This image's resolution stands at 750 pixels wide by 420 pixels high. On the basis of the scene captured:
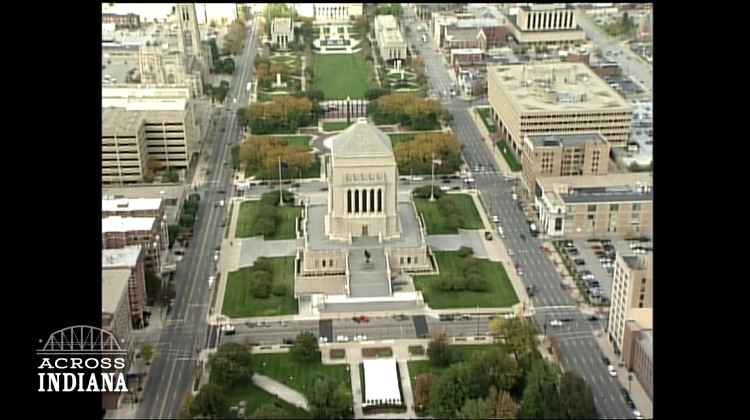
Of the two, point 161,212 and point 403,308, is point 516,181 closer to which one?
point 403,308

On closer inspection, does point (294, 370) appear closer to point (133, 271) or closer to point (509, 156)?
point (133, 271)

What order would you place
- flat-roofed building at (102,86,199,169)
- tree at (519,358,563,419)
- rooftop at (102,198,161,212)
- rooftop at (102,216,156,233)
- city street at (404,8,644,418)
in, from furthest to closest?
flat-roofed building at (102,86,199,169) < rooftop at (102,198,161,212) < rooftop at (102,216,156,233) < city street at (404,8,644,418) < tree at (519,358,563,419)

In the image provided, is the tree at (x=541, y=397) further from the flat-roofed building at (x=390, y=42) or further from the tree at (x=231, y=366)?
the flat-roofed building at (x=390, y=42)

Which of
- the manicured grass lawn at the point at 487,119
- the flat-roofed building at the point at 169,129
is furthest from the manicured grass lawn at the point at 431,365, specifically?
the manicured grass lawn at the point at 487,119

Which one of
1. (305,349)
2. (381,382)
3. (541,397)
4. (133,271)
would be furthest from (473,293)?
(133,271)

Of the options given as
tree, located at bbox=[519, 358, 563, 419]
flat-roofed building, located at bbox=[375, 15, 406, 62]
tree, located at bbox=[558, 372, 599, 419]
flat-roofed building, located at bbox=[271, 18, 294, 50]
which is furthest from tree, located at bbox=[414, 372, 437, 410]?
flat-roofed building, located at bbox=[271, 18, 294, 50]
